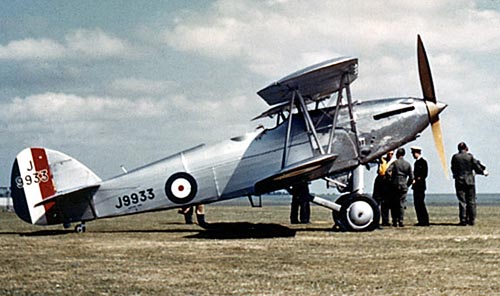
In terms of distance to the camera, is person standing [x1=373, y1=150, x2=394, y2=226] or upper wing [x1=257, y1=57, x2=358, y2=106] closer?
upper wing [x1=257, y1=57, x2=358, y2=106]

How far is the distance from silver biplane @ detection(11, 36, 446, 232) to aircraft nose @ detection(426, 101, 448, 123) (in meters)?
0.02

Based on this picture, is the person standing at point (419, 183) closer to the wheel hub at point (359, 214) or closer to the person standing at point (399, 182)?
the person standing at point (399, 182)

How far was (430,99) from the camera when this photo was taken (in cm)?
1281

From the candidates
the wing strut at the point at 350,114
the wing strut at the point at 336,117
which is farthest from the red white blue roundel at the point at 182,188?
the wing strut at the point at 350,114

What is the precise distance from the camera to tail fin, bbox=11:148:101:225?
12.9 meters

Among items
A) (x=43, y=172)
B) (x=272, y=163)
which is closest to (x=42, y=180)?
(x=43, y=172)

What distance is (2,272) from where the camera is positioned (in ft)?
24.4

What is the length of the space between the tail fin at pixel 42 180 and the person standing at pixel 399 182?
652cm

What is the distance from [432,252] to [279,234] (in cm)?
390

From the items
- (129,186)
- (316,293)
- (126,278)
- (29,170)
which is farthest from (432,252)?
(29,170)

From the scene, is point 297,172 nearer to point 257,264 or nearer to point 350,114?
point 350,114

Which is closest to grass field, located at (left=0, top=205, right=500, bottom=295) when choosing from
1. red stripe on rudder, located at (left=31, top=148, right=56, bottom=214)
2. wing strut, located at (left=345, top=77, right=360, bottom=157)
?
red stripe on rudder, located at (left=31, top=148, right=56, bottom=214)

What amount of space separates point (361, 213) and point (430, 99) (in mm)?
2788

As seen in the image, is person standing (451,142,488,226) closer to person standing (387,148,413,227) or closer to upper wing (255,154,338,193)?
person standing (387,148,413,227)
